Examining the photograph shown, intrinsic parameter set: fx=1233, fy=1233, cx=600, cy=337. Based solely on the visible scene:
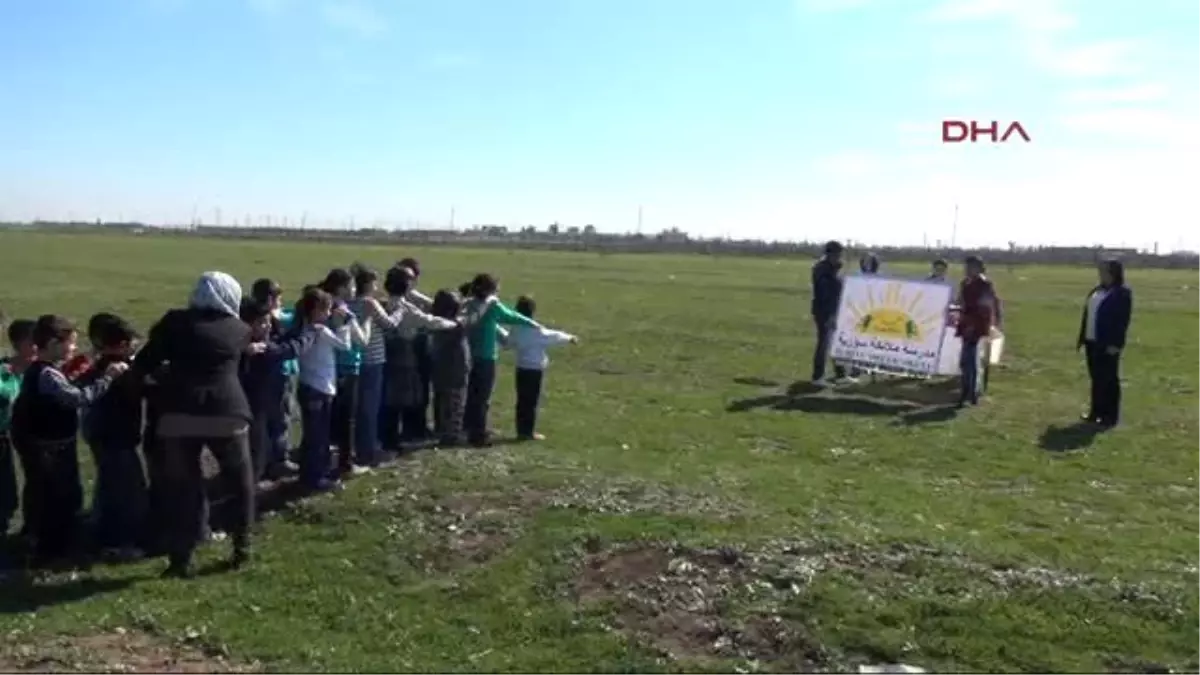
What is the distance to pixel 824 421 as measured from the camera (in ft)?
60.2

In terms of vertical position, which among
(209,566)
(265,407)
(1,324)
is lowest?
(209,566)

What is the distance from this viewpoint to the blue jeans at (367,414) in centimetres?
1315

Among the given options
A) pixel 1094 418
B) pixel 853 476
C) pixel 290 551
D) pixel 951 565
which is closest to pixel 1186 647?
pixel 951 565

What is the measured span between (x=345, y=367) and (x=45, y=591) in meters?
3.70

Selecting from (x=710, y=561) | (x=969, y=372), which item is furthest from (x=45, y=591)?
(x=969, y=372)

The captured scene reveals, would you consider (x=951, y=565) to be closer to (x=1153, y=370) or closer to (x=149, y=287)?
(x=1153, y=370)

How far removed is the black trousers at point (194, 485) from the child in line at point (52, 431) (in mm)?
1033

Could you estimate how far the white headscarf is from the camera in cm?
1004

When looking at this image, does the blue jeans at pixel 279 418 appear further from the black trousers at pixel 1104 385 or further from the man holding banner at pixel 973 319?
the black trousers at pixel 1104 385

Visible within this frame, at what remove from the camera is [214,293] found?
1004 centimetres

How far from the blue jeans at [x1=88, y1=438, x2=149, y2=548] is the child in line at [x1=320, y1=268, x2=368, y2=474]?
7.48ft

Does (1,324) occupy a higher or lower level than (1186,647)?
higher

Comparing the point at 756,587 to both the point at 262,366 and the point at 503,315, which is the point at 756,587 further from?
the point at 503,315

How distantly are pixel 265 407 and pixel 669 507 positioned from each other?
4226 mm
